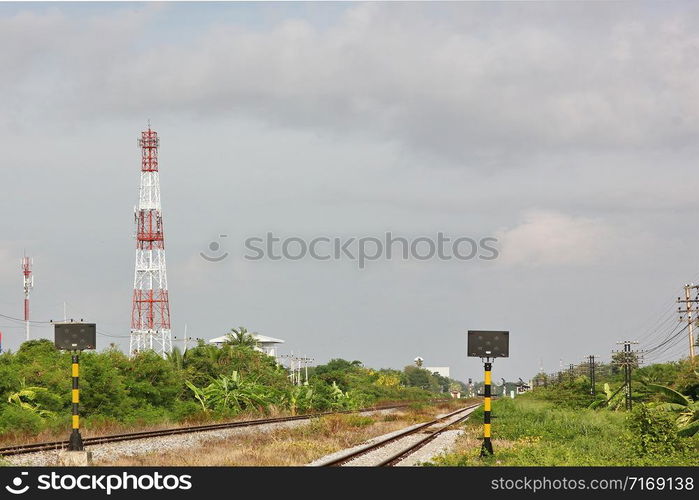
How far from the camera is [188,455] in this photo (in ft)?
67.0

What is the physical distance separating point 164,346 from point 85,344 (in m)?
47.5

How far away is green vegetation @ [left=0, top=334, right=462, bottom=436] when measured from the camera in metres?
31.8

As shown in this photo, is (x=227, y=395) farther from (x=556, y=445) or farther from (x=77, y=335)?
(x=77, y=335)

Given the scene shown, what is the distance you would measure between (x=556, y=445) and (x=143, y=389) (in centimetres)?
2167

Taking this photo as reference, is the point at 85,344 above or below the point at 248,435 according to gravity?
above

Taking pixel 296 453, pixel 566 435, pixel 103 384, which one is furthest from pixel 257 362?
pixel 296 453

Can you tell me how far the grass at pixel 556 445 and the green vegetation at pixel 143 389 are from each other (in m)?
13.3

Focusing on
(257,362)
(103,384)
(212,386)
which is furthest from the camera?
(257,362)

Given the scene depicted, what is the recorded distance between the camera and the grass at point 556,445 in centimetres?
1816
